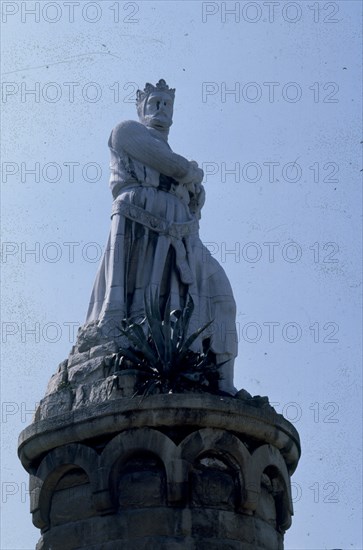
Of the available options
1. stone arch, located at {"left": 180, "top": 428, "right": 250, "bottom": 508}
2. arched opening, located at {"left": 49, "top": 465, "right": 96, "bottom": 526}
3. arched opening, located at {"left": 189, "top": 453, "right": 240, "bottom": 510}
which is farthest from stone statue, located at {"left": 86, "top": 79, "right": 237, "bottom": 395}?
arched opening, located at {"left": 49, "top": 465, "right": 96, "bottom": 526}

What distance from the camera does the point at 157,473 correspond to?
17359mm

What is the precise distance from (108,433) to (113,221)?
12.2ft

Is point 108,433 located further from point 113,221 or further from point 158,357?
point 113,221

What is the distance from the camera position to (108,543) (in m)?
17.1

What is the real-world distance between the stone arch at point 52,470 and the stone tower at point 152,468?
0.04 ft

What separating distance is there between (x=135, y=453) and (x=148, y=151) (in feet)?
16.0

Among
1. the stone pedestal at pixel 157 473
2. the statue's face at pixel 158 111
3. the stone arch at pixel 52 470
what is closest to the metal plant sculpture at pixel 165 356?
the stone pedestal at pixel 157 473

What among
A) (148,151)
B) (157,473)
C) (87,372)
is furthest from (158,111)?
(157,473)

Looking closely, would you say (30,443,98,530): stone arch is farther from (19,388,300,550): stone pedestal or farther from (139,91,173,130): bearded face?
(139,91,173,130): bearded face

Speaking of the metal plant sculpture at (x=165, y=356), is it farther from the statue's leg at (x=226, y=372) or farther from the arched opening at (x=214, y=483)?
the arched opening at (x=214, y=483)

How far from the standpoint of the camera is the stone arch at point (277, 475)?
704 inches

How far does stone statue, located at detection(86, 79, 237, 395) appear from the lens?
63.8 ft

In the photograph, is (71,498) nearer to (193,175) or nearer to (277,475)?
(277,475)

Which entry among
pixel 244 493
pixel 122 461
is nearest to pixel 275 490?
pixel 244 493
